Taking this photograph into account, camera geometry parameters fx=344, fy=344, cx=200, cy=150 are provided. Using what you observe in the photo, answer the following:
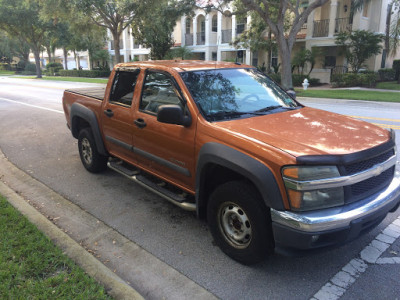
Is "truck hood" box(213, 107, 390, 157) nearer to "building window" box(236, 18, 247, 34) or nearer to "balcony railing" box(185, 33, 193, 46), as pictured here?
"building window" box(236, 18, 247, 34)

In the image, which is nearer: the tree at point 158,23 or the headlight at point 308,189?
the headlight at point 308,189

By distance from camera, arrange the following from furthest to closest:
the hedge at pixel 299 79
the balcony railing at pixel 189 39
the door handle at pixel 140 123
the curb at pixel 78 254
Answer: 1. the balcony railing at pixel 189 39
2. the hedge at pixel 299 79
3. the door handle at pixel 140 123
4. the curb at pixel 78 254

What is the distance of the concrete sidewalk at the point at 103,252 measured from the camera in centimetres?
296

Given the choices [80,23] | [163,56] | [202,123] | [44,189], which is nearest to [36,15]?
[80,23]

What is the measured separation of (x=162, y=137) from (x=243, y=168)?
4.30 ft

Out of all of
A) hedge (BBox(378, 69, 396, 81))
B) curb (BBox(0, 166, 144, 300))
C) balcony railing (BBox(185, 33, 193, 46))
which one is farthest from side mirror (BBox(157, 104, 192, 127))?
balcony railing (BBox(185, 33, 193, 46))

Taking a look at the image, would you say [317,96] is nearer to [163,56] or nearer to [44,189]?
[44,189]

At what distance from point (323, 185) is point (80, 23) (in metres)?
29.6

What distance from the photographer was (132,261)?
3.41 meters

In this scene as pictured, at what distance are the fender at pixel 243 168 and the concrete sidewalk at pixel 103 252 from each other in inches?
36.1

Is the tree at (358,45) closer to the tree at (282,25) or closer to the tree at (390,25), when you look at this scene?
the tree at (390,25)

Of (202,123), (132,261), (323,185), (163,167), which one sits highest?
(202,123)

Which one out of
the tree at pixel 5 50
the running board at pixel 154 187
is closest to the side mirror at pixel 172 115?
the running board at pixel 154 187

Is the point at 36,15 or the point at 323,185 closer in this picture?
the point at 323,185
